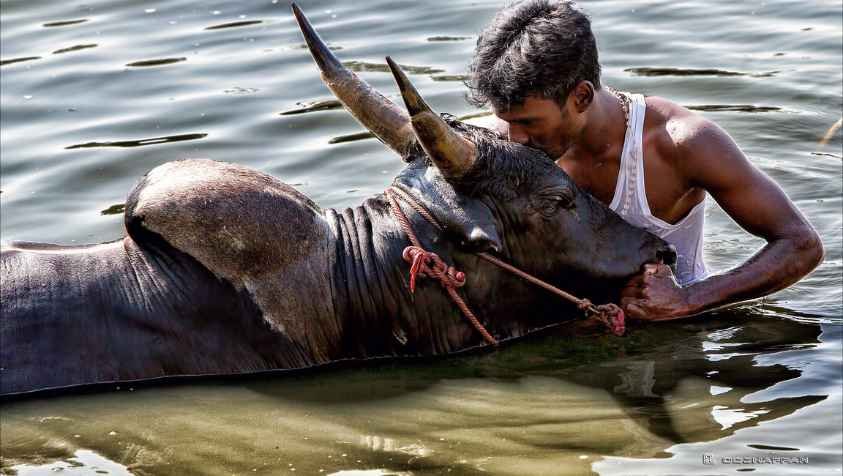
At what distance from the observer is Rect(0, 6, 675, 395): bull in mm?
5000

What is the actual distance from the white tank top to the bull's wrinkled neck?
848 millimetres

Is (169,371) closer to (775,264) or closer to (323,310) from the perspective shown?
(323,310)

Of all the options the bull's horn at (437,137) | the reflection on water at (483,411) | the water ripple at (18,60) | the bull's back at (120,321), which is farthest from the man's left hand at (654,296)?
the water ripple at (18,60)

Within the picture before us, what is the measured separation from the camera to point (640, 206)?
5.47m

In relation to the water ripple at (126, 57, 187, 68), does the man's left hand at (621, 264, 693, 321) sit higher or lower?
lower

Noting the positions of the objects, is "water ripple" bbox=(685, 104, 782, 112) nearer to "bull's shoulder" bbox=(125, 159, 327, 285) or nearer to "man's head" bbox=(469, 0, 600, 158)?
"man's head" bbox=(469, 0, 600, 158)

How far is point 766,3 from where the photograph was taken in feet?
32.5

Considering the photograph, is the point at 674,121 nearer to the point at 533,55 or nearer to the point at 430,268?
the point at 533,55

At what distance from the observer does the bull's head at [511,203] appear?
5121mm

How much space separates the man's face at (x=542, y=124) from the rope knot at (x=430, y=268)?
0.60m

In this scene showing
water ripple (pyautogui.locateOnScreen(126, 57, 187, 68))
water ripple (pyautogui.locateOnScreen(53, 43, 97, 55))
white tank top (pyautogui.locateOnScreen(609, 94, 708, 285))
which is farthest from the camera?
water ripple (pyautogui.locateOnScreen(53, 43, 97, 55))

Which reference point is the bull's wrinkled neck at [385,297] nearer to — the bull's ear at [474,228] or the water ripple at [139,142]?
the bull's ear at [474,228]

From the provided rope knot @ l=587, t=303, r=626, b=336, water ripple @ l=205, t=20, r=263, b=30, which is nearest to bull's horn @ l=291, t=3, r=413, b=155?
rope knot @ l=587, t=303, r=626, b=336

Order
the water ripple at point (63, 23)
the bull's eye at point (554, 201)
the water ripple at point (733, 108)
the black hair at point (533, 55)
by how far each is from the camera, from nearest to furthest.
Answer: the black hair at point (533, 55)
the bull's eye at point (554, 201)
the water ripple at point (733, 108)
the water ripple at point (63, 23)
